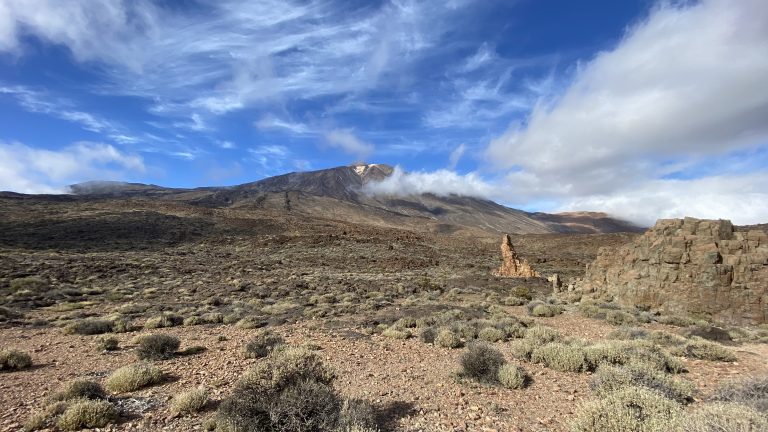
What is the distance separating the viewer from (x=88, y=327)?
13.2 metres

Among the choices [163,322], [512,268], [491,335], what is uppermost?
[512,268]

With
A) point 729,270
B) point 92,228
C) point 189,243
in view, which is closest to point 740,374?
point 729,270

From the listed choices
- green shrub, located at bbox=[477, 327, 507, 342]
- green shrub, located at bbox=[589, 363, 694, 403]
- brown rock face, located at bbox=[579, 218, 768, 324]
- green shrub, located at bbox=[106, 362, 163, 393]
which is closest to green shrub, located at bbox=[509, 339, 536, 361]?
green shrub, located at bbox=[477, 327, 507, 342]

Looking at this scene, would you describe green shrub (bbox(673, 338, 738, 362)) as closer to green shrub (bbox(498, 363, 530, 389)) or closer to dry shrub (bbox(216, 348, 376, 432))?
green shrub (bbox(498, 363, 530, 389))

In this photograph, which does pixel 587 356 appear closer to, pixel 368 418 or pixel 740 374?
pixel 740 374

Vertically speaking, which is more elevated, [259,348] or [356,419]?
[356,419]

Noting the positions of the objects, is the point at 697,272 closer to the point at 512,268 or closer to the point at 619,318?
the point at 619,318

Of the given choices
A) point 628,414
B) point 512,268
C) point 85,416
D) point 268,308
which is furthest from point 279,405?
point 512,268

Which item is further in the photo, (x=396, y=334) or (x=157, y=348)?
(x=396, y=334)

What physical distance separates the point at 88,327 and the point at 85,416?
369 inches

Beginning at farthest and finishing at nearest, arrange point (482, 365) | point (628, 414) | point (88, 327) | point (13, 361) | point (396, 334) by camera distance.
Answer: point (88, 327), point (396, 334), point (13, 361), point (482, 365), point (628, 414)

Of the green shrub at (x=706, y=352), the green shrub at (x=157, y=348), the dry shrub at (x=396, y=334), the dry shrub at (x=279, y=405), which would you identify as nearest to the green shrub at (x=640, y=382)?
the green shrub at (x=706, y=352)

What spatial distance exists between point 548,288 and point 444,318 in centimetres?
1645

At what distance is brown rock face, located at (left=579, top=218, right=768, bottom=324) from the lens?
14.6m
